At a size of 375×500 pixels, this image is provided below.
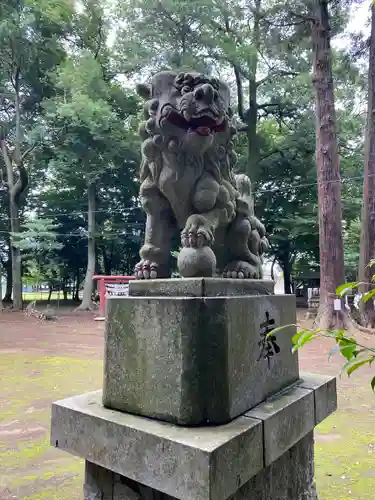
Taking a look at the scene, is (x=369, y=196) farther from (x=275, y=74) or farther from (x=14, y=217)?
(x=14, y=217)

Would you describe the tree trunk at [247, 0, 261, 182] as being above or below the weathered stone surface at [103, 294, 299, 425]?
above

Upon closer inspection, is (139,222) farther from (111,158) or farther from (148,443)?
(148,443)

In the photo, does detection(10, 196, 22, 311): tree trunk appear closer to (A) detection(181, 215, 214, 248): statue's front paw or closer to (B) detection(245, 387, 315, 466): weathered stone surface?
(A) detection(181, 215, 214, 248): statue's front paw

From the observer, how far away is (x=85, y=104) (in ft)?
39.9

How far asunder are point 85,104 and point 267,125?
781cm

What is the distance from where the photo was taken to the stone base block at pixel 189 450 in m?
1.17

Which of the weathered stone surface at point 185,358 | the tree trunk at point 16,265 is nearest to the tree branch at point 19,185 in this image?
the tree trunk at point 16,265

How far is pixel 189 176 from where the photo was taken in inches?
74.0

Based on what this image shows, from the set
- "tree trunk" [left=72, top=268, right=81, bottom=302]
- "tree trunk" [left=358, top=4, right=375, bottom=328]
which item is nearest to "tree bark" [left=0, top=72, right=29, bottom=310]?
"tree trunk" [left=72, top=268, right=81, bottom=302]

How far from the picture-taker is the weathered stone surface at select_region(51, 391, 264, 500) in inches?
45.4

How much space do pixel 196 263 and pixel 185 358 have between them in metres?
0.46

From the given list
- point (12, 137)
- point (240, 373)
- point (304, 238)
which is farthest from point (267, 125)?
point (240, 373)

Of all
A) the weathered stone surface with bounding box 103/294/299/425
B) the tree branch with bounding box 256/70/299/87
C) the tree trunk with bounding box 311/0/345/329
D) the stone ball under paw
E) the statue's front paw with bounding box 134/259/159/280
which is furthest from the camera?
the tree branch with bounding box 256/70/299/87

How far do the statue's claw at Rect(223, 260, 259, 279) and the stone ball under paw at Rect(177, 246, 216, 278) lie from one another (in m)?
0.32
